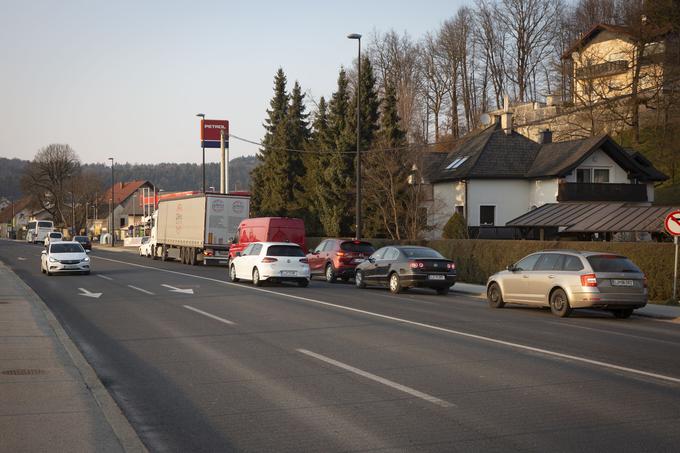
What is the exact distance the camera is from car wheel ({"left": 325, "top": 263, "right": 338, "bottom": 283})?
3044 cm

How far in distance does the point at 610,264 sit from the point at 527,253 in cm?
874

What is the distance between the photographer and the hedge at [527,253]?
21.3m

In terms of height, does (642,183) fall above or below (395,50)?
below

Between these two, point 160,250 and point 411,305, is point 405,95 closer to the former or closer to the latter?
point 160,250

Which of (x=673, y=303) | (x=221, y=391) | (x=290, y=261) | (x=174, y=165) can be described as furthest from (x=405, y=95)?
(x=174, y=165)

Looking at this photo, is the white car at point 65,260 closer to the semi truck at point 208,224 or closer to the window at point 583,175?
the semi truck at point 208,224

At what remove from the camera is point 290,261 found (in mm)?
26156

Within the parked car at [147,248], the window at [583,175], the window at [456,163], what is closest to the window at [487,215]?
the window at [456,163]

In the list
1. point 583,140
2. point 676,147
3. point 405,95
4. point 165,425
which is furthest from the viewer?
point 405,95

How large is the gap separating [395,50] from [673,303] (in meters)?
60.9

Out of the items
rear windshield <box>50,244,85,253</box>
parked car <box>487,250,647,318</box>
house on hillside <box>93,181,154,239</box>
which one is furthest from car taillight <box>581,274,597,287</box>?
house on hillside <box>93,181,154,239</box>

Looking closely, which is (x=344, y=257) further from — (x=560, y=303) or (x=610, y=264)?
(x=610, y=264)

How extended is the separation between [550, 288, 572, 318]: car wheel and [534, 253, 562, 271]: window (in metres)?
0.63

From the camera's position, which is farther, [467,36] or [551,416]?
[467,36]
